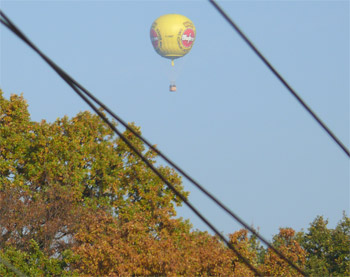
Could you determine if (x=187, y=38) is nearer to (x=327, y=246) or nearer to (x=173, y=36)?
(x=173, y=36)

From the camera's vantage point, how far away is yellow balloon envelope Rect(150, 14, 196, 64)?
87.3 meters

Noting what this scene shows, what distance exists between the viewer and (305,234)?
6238cm

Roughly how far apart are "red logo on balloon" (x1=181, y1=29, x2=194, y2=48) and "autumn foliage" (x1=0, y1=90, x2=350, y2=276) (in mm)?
41199

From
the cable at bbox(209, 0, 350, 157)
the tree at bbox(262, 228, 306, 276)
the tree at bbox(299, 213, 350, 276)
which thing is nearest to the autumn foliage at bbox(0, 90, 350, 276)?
the tree at bbox(262, 228, 306, 276)

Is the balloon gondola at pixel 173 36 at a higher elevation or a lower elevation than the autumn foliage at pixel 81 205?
higher

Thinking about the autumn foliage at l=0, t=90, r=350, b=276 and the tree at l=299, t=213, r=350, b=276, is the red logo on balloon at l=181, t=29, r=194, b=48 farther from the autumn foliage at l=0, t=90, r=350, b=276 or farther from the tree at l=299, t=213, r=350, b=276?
the autumn foliage at l=0, t=90, r=350, b=276

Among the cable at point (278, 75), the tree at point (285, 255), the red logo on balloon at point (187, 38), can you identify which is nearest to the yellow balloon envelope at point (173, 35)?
the red logo on balloon at point (187, 38)

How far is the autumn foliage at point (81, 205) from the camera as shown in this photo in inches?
1607

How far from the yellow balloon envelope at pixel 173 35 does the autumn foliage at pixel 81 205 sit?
4094cm

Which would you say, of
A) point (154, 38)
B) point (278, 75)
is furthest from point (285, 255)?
point (154, 38)

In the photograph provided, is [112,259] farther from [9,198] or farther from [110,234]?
[9,198]

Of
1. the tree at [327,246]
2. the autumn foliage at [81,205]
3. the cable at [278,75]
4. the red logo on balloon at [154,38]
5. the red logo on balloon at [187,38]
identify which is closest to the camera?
the cable at [278,75]

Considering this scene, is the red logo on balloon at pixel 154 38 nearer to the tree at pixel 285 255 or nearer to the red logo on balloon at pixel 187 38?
the red logo on balloon at pixel 187 38

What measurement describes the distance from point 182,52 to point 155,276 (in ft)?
174
